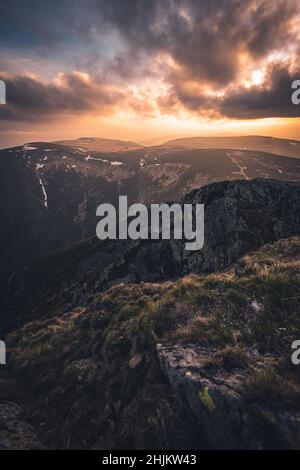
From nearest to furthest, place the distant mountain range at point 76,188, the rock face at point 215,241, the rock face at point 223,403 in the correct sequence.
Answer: the rock face at point 223,403, the rock face at point 215,241, the distant mountain range at point 76,188

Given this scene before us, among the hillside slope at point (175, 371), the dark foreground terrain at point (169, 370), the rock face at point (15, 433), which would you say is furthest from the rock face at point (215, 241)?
the rock face at point (15, 433)

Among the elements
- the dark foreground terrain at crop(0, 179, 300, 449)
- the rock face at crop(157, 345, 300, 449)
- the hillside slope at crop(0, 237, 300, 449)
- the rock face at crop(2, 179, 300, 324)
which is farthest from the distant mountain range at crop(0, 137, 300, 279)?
the rock face at crop(157, 345, 300, 449)

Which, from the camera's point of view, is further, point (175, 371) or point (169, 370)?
point (169, 370)

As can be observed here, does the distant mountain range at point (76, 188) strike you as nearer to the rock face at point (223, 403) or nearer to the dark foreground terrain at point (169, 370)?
the dark foreground terrain at point (169, 370)

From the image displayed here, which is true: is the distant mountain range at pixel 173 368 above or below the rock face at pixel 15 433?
above

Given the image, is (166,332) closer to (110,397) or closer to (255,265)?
(110,397)

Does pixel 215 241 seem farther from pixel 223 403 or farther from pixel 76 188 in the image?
pixel 76 188

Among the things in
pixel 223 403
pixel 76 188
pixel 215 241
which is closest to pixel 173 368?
pixel 223 403

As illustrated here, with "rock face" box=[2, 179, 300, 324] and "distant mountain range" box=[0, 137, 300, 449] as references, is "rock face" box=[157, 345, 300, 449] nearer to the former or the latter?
"distant mountain range" box=[0, 137, 300, 449]

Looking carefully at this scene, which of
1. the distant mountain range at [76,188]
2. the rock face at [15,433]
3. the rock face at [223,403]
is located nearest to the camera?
the rock face at [223,403]
